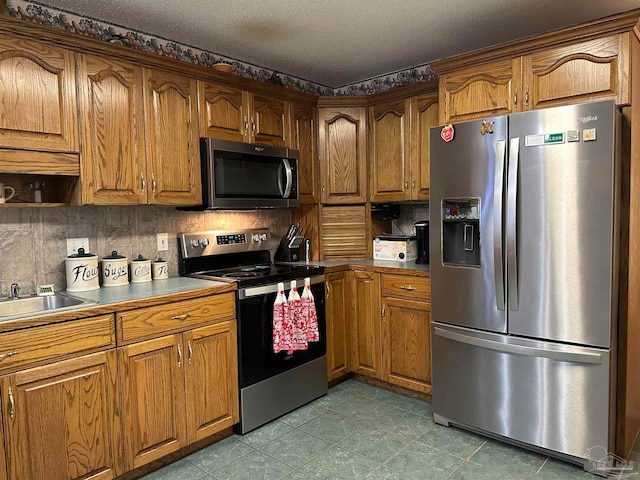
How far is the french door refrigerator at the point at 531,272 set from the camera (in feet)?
6.92

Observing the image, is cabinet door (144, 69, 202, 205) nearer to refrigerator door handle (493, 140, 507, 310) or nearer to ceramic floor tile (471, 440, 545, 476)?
refrigerator door handle (493, 140, 507, 310)

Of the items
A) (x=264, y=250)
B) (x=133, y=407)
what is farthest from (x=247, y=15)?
(x=133, y=407)

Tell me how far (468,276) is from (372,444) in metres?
1.07

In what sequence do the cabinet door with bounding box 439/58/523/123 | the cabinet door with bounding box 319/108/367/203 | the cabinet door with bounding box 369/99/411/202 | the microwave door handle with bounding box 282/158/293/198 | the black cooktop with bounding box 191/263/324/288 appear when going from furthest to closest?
the cabinet door with bounding box 319/108/367/203 → the cabinet door with bounding box 369/99/411/202 → the microwave door handle with bounding box 282/158/293/198 → the black cooktop with bounding box 191/263/324/288 → the cabinet door with bounding box 439/58/523/123

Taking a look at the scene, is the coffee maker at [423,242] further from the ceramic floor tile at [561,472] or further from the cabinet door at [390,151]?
the ceramic floor tile at [561,472]

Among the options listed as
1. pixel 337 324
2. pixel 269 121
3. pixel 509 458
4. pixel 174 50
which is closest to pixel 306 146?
pixel 269 121

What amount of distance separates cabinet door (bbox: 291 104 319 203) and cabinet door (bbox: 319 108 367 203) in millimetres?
60

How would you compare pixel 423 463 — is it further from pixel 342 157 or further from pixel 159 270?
pixel 342 157

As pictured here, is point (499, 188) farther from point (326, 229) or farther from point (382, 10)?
point (326, 229)

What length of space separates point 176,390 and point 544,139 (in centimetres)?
224

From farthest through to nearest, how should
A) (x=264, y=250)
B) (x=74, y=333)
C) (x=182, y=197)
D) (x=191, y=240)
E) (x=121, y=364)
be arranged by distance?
(x=264, y=250)
(x=191, y=240)
(x=182, y=197)
(x=121, y=364)
(x=74, y=333)

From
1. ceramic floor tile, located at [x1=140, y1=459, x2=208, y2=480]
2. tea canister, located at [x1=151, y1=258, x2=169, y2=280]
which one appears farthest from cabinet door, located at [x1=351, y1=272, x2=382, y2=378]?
ceramic floor tile, located at [x1=140, y1=459, x2=208, y2=480]

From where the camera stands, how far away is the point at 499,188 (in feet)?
7.63

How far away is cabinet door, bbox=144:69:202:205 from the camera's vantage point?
2553 millimetres
